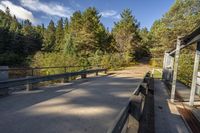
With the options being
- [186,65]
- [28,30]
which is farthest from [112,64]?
[28,30]

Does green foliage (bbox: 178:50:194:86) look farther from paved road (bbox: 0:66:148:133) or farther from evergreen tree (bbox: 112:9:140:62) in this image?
evergreen tree (bbox: 112:9:140:62)

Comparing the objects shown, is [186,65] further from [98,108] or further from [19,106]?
[19,106]

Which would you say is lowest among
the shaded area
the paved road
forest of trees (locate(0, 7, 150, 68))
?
the shaded area

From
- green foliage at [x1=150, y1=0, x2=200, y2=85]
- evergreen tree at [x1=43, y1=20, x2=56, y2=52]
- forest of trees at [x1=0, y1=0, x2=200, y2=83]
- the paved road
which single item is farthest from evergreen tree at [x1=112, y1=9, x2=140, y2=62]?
the paved road

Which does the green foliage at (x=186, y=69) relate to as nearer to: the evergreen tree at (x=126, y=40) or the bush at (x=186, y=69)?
the bush at (x=186, y=69)

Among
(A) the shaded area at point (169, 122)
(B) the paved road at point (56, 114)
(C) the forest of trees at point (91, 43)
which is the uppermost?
(C) the forest of trees at point (91, 43)

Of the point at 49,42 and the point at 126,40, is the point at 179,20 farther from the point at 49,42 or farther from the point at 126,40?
the point at 49,42

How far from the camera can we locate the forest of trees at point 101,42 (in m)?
33.1

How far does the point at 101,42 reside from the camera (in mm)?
53438

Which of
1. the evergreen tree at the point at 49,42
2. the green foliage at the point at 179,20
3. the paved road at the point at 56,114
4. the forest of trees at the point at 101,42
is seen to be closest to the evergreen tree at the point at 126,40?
the forest of trees at the point at 101,42

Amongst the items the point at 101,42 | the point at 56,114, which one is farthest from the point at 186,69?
the point at 101,42

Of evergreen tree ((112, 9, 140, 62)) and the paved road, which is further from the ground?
evergreen tree ((112, 9, 140, 62))

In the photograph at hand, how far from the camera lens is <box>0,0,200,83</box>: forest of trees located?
3312cm

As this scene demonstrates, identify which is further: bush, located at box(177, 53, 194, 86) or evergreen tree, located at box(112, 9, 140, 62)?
evergreen tree, located at box(112, 9, 140, 62)
